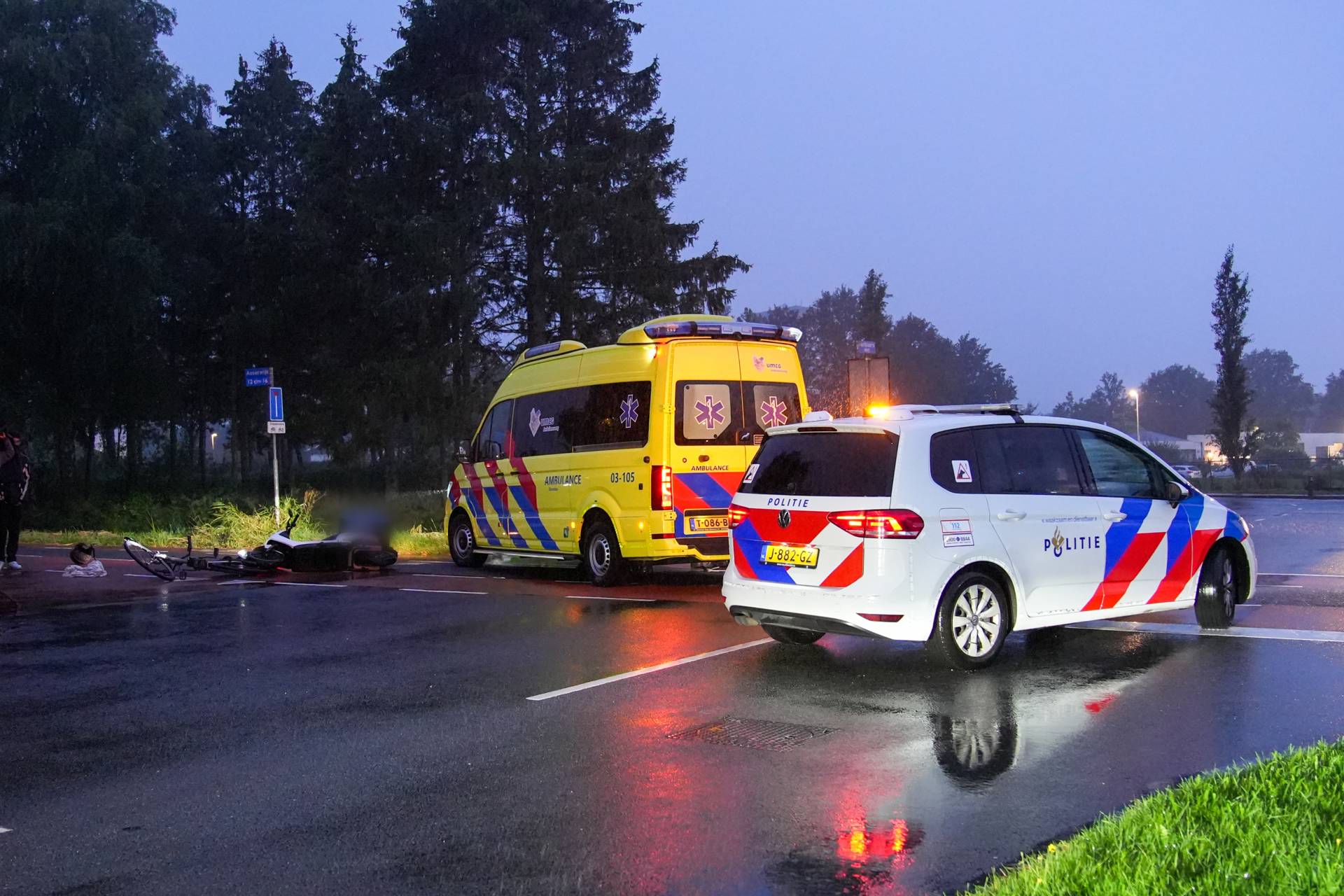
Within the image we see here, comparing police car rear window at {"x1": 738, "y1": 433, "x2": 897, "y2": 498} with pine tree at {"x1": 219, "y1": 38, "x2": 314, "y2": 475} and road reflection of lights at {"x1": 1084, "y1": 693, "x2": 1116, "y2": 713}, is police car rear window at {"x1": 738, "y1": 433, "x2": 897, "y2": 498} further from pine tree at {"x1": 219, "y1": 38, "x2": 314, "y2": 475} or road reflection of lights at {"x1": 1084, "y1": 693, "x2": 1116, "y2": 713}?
pine tree at {"x1": 219, "y1": 38, "x2": 314, "y2": 475}

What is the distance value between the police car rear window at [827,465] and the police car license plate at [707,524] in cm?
398

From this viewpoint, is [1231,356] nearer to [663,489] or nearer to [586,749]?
[663,489]

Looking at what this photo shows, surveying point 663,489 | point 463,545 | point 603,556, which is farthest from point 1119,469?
point 463,545

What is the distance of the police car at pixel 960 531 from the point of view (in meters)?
7.79

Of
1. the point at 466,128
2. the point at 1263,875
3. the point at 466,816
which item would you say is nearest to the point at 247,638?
the point at 466,816

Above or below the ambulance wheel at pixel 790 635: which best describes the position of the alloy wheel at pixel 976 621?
above

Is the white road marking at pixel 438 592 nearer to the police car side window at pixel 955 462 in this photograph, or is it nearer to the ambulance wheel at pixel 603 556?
the ambulance wheel at pixel 603 556

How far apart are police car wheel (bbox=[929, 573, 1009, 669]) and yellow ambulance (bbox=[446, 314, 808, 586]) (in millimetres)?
5132

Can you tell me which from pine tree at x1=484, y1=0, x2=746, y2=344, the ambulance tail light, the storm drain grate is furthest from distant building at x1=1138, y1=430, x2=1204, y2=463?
the storm drain grate

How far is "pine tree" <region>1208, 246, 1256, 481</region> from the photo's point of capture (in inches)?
1779

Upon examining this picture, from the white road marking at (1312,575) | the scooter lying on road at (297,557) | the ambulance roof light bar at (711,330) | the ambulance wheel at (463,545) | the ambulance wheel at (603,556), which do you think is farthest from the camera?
the ambulance wheel at (463,545)

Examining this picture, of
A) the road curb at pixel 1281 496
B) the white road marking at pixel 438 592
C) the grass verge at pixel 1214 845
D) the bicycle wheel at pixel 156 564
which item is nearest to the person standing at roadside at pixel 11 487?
the bicycle wheel at pixel 156 564

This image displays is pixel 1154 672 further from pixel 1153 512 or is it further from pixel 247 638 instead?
pixel 247 638

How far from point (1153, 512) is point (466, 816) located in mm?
6183
